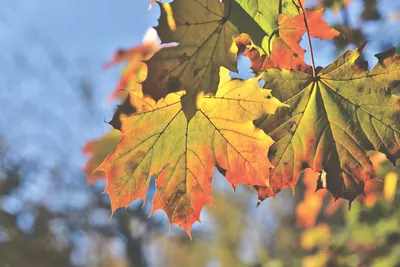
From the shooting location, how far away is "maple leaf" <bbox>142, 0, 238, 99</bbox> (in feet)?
2.95

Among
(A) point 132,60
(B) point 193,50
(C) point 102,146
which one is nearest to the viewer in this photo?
(B) point 193,50

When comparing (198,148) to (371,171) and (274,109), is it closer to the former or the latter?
(274,109)

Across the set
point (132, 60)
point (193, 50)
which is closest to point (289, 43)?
point (193, 50)

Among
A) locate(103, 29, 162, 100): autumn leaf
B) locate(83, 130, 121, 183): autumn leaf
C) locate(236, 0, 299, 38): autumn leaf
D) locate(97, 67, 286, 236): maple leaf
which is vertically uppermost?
locate(103, 29, 162, 100): autumn leaf

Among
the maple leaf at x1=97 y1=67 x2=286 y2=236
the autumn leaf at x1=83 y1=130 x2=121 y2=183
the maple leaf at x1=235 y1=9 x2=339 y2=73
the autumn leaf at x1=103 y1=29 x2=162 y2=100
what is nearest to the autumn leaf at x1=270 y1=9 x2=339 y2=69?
the maple leaf at x1=235 y1=9 x2=339 y2=73

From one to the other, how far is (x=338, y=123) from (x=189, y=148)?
31 cm

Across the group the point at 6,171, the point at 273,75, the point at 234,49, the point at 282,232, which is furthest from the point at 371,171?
the point at 282,232

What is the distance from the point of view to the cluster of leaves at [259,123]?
974 millimetres

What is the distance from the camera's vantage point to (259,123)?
3.34 feet

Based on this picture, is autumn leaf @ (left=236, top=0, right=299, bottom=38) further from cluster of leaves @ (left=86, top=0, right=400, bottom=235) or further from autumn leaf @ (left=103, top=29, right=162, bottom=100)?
autumn leaf @ (left=103, top=29, right=162, bottom=100)

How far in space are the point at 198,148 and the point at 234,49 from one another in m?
0.24

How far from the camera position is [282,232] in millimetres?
17938

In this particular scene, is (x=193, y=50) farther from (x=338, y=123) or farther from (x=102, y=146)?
(x=102, y=146)

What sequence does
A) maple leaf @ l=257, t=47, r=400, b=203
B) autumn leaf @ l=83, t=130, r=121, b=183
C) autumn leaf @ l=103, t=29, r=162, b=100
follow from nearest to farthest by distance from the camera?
maple leaf @ l=257, t=47, r=400, b=203 < autumn leaf @ l=83, t=130, r=121, b=183 < autumn leaf @ l=103, t=29, r=162, b=100
